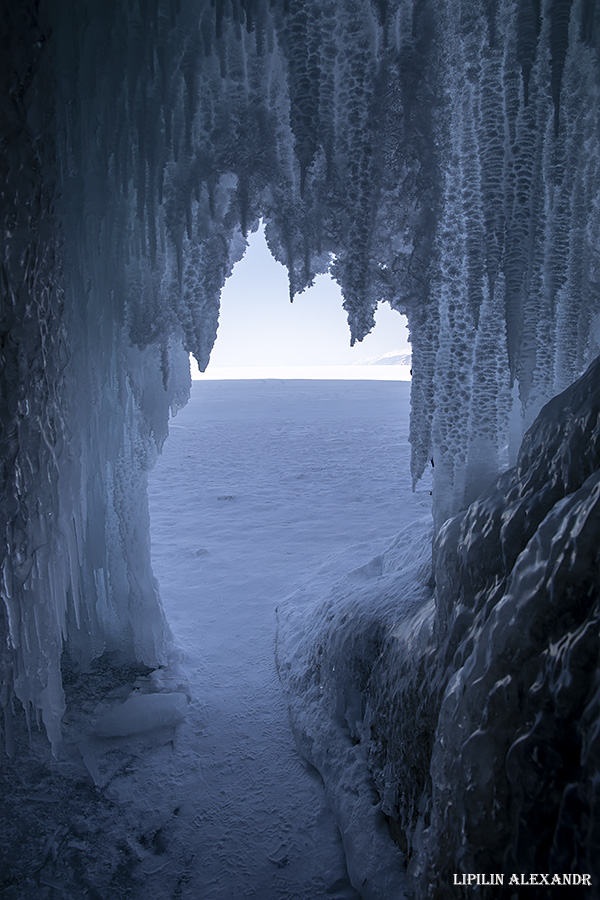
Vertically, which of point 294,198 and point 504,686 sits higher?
point 294,198

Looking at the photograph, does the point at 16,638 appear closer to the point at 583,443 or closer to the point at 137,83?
the point at 583,443

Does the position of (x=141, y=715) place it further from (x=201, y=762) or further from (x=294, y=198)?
(x=294, y=198)

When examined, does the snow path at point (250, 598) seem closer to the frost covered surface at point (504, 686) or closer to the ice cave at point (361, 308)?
the ice cave at point (361, 308)

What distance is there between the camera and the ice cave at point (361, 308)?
74.0 inches

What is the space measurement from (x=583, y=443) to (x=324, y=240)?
188 cm

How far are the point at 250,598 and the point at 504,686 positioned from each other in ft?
14.6

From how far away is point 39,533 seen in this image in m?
2.45

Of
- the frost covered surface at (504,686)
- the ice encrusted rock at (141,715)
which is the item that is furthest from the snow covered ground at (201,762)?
the frost covered surface at (504,686)

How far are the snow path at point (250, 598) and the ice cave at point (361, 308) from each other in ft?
0.29

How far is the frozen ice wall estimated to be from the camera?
2.32 meters

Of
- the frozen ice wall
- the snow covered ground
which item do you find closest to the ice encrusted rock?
the snow covered ground

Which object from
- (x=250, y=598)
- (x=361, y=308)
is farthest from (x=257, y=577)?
(x=361, y=308)

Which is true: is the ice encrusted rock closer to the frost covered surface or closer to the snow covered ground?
the snow covered ground

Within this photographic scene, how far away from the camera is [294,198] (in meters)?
3.06
